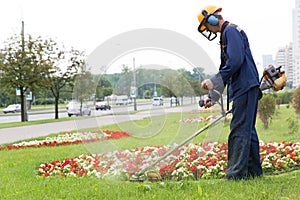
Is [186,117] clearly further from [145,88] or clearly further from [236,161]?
[236,161]

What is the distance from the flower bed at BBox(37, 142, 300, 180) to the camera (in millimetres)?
4652

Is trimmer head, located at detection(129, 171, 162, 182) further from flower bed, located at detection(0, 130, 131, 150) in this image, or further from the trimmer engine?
the trimmer engine

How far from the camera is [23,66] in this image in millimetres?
18766

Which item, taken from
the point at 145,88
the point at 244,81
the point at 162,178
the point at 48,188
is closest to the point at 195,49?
the point at 244,81

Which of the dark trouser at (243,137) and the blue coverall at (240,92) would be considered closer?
the blue coverall at (240,92)

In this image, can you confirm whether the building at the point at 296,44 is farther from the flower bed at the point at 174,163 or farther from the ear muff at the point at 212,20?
the ear muff at the point at 212,20

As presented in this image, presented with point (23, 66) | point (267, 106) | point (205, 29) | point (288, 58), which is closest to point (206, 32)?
point (205, 29)

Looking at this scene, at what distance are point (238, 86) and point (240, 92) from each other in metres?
0.06

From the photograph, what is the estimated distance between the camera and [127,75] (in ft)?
16.2

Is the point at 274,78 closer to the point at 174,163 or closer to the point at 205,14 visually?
the point at 205,14

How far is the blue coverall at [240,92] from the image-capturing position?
357 cm

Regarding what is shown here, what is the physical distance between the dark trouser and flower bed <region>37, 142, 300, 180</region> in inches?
26.3

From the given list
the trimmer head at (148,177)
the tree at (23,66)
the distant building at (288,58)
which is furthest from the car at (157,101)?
the distant building at (288,58)

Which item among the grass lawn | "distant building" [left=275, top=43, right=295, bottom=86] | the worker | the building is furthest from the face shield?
"distant building" [left=275, top=43, right=295, bottom=86]
